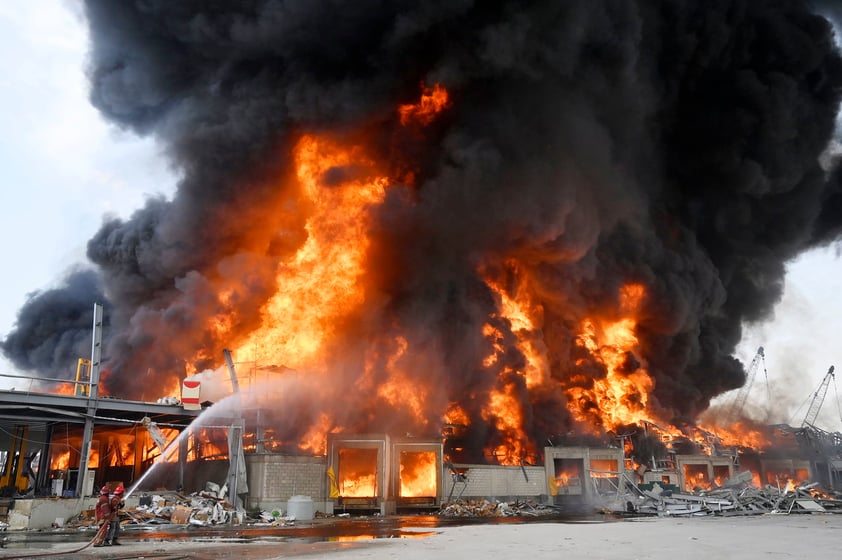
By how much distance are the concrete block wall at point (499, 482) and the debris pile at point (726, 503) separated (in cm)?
726

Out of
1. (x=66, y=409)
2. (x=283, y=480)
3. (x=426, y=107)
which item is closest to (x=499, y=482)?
(x=283, y=480)

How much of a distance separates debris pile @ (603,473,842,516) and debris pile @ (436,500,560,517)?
418 cm

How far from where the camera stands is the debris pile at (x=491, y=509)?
37.3m

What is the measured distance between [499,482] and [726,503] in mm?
13914

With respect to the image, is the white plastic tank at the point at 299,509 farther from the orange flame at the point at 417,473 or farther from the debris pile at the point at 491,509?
the orange flame at the point at 417,473

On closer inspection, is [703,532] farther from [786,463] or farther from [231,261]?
[786,463]

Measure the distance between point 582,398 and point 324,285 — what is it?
91.8ft

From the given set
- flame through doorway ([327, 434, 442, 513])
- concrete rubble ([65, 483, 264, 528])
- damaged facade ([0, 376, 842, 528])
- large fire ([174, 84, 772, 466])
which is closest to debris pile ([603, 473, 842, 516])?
damaged facade ([0, 376, 842, 528])

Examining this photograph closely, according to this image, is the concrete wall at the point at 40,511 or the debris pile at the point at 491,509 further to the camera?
the debris pile at the point at 491,509

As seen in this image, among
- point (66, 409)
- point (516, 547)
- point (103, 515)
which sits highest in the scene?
point (66, 409)

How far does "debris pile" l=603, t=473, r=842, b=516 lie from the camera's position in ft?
113

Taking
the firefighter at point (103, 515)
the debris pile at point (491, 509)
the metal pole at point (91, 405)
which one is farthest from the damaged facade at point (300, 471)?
the firefighter at point (103, 515)

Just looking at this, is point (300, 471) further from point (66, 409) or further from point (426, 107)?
point (426, 107)

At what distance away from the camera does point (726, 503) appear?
3512cm
